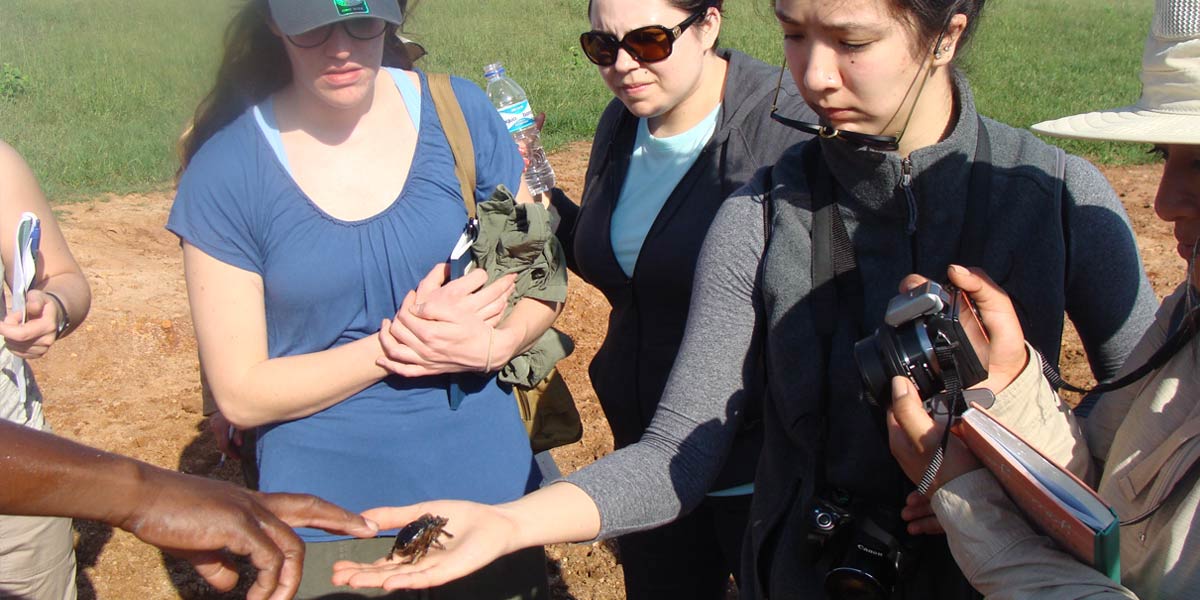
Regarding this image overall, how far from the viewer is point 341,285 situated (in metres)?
2.55

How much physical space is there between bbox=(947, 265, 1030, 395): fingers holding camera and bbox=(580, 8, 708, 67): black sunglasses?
1.35 m

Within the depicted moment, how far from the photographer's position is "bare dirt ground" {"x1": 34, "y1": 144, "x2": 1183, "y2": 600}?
4.56 meters

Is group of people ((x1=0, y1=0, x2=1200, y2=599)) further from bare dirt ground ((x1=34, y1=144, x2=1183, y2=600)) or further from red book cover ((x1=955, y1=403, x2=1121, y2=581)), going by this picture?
bare dirt ground ((x1=34, y1=144, x2=1183, y2=600))

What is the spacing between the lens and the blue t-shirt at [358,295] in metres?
2.50

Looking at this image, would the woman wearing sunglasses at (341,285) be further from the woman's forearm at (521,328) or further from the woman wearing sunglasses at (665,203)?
the woman wearing sunglasses at (665,203)

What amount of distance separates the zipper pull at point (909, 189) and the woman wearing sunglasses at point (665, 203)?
2.45ft

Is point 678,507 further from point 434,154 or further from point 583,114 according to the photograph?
point 583,114

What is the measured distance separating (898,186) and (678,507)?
0.78 metres

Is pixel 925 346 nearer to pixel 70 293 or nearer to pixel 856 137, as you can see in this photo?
pixel 856 137

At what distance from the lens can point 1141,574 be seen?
1598 mm

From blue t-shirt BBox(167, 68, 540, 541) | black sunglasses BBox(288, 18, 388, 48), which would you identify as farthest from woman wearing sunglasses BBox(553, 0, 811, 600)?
black sunglasses BBox(288, 18, 388, 48)

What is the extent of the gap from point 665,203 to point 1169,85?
1.42 metres

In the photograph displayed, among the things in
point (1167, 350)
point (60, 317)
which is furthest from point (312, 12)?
point (1167, 350)

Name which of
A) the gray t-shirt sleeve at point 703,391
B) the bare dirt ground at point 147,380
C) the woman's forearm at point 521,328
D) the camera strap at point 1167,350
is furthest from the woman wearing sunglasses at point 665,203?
the bare dirt ground at point 147,380
